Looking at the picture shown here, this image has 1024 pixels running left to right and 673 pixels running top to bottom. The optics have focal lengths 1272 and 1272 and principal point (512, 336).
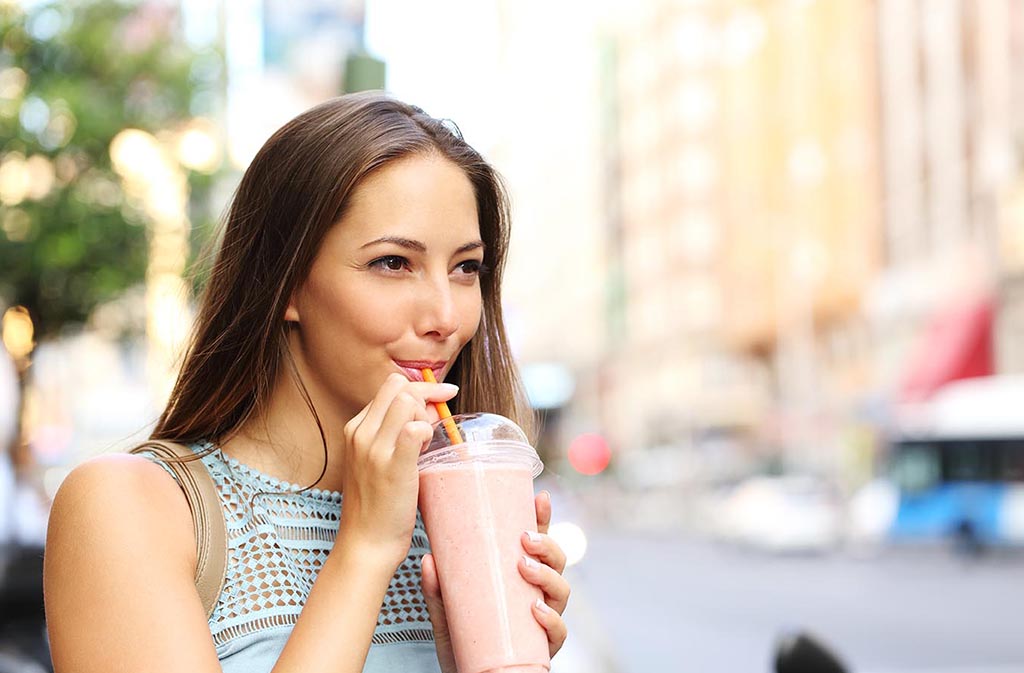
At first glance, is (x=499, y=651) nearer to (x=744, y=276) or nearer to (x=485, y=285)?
(x=485, y=285)

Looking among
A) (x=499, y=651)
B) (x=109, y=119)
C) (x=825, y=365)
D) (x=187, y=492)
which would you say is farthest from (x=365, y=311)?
(x=825, y=365)

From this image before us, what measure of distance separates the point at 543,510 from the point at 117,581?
56 centimetres

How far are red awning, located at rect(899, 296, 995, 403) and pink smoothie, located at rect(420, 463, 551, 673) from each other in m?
33.0

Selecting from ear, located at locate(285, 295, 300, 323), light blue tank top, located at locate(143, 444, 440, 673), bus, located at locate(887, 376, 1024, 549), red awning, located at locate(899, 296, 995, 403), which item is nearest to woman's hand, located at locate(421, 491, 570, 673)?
light blue tank top, located at locate(143, 444, 440, 673)

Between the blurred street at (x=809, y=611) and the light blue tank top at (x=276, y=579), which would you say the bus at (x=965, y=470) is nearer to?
the blurred street at (x=809, y=611)

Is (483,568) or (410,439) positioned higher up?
(410,439)

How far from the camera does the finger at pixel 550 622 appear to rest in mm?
Result: 1605

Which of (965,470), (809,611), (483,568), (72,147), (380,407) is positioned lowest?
(809,611)

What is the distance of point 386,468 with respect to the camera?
153 centimetres

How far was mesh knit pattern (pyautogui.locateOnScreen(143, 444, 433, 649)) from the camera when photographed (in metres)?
1.66

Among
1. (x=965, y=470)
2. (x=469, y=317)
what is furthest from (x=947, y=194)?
(x=469, y=317)

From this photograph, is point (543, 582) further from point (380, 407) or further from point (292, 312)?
point (292, 312)

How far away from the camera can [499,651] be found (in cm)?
158

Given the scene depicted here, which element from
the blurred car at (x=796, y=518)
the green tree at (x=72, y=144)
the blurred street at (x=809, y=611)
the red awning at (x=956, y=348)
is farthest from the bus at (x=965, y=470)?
the green tree at (x=72, y=144)
